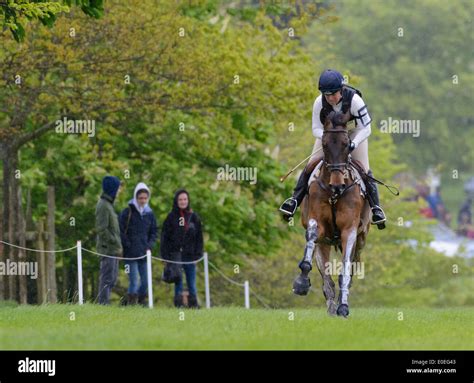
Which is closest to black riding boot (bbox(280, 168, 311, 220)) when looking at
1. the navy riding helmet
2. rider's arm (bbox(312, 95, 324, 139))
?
rider's arm (bbox(312, 95, 324, 139))

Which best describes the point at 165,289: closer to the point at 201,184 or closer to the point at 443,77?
the point at 201,184

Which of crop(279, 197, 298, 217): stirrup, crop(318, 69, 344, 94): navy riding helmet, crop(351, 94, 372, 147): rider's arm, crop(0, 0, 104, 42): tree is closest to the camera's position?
crop(318, 69, 344, 94): navy riding helmet

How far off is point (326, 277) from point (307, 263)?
127 cm

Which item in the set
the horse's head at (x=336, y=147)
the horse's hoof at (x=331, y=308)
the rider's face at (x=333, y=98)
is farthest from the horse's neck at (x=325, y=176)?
the horse's hoof at (x=331, y=308)

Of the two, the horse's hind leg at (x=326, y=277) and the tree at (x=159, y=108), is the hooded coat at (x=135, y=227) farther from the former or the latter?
the horse's hind leg at (x=326, y=277)

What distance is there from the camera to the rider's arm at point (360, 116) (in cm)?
2084

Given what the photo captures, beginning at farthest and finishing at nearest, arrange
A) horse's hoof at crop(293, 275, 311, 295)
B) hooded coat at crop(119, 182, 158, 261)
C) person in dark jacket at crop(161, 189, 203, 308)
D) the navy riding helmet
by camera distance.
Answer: person in dark jacket at crop(161, 189, 203, 308), hooded coat at crop(119, 182, 158, 261), the navy riding helmet, horse's hoof at crop(293, 275, 311, 295)

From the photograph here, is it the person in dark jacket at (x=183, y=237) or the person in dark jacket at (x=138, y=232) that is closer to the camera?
the person in dark jacket at (x=138, y=232)

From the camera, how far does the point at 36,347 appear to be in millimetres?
16156

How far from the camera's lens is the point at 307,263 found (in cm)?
2033

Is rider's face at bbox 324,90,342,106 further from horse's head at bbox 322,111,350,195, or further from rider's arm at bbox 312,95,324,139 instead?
horse's head at bbox 322,111,350,195

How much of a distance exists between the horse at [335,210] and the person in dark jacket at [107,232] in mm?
5587

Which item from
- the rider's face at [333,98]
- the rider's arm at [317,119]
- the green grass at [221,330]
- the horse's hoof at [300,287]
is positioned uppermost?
the rider's face at [333,98]

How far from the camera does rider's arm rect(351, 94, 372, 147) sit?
20844 millimetres
